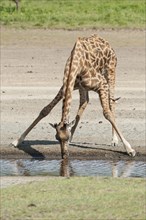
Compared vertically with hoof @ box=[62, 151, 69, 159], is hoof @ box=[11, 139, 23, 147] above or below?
below

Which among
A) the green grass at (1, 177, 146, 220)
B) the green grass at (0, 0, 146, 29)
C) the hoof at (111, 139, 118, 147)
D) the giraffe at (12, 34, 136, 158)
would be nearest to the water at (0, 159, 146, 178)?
the giraffe at (12, 34, 136, 158)

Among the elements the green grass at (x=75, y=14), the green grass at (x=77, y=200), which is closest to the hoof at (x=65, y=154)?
the green grass at (x=77, y=200)

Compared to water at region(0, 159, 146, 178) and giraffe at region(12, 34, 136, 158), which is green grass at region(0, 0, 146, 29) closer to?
giraffe at region(12, 34, 136, 158)

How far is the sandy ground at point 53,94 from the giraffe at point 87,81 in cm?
29

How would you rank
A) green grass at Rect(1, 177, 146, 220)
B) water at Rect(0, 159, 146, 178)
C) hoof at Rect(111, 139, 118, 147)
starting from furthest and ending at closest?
hoof at Rect(111, 139, 118, 147) → water at Rect(0, 159, 146, 178) → green grass at Rect(1, 177, 146, 220)

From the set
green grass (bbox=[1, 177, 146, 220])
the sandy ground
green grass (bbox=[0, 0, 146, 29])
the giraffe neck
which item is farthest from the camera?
green grass (bbox=[0, 0, 146, 29])

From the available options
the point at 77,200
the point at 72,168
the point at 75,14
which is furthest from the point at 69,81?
the point at 75,14

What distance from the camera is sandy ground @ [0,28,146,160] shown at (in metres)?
13.4

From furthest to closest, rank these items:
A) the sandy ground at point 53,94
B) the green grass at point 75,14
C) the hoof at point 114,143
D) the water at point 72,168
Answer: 1. the green grass at point 75,14
2. the hoof at point 114,143
3. the sandy ground at point 53,94
4. the water at point 72,168

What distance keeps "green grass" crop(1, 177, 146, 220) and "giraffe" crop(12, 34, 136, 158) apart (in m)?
1.91

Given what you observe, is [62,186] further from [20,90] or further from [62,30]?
[62,30]

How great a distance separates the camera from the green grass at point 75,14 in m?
28.0

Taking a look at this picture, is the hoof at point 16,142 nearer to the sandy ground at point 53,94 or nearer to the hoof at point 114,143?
the sandy ground at point 53,94

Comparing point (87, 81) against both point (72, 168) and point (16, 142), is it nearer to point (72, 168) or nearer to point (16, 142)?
point (16, 142)
